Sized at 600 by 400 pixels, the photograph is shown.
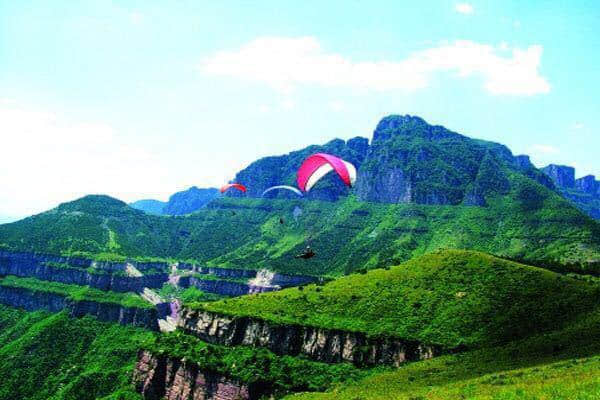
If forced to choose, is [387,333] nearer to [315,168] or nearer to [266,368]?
[266,368]

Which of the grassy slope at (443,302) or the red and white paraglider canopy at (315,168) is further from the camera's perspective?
the grassy slope at (443,302)

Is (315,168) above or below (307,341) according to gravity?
above

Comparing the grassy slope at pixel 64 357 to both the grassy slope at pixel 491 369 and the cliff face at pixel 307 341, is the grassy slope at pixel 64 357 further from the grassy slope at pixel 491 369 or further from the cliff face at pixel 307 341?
the grassy slope at pixel 491 369

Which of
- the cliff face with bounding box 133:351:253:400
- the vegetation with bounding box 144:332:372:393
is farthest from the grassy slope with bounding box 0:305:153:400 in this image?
A: the vegetation with bounding box 144:332:372:393

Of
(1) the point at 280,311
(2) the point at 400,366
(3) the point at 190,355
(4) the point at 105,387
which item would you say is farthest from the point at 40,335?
(2) the point at 400,366

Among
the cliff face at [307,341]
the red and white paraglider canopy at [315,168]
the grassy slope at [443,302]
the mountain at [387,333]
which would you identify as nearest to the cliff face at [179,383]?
the mountain at [387,333]

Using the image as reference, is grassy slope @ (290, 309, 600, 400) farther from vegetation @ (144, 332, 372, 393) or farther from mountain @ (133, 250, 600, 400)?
vegetation @ (144, 332, 372, 393)

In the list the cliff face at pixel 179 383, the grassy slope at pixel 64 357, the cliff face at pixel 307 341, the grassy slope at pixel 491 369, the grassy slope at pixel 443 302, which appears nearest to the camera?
the grassy slope at pixel 491 369

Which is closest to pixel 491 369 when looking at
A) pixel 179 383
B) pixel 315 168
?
pixel 315 168
